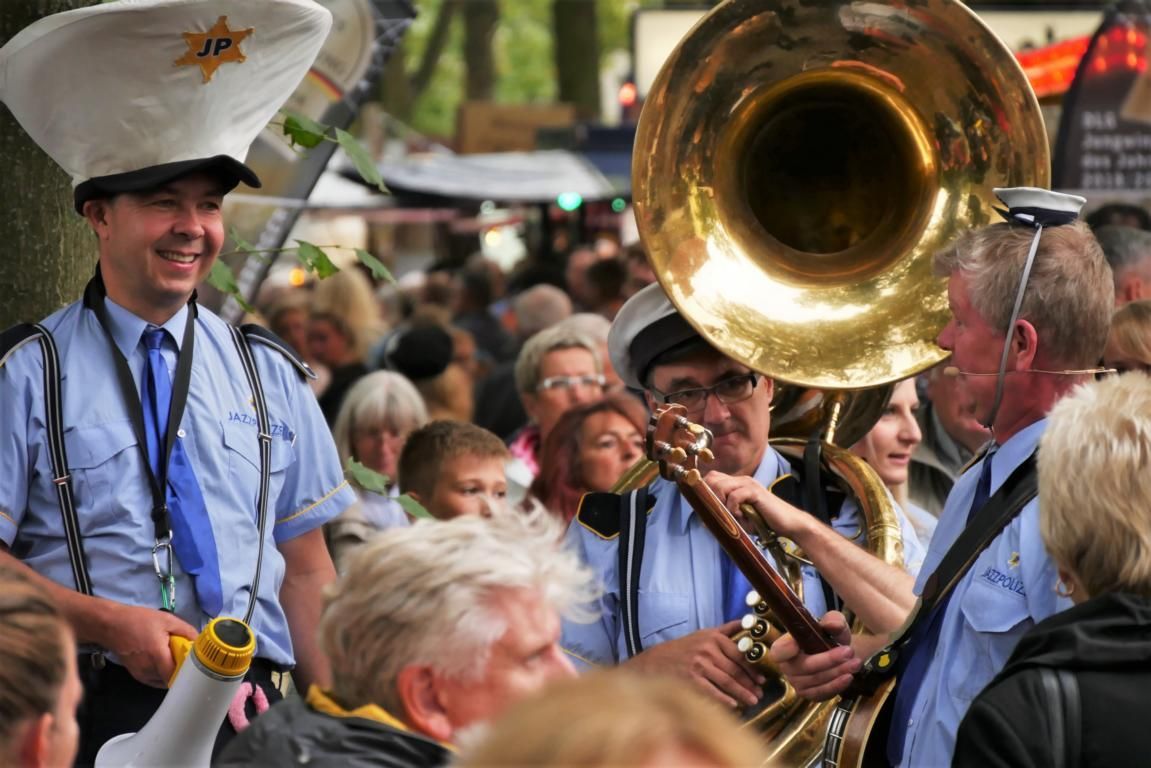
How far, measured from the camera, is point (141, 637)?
3227 millimetres

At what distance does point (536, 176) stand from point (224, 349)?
1249 centimetres

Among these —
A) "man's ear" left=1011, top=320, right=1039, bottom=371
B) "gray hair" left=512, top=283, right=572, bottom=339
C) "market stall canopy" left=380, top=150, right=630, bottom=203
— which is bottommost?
"market stall canopy" left=380, top=150, right=630, bottom=203

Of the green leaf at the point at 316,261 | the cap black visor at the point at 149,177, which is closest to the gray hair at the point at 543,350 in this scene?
the green leaf at the point at 316,261

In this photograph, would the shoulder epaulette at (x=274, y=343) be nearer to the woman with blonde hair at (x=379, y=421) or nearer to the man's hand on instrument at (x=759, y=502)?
the man's hand on instrument at (x=759, y=502)

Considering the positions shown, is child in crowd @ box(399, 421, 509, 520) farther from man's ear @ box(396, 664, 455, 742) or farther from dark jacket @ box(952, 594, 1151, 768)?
man's ear @ box(396, 664, 455, 742)

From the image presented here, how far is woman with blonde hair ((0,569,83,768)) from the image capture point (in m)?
2.06

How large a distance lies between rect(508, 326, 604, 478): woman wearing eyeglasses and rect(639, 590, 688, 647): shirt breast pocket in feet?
10.0

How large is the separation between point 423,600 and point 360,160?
2200 millimetres

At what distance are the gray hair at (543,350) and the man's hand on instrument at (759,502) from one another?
3434mm

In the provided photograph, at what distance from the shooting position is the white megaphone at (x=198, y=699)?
2973 mm

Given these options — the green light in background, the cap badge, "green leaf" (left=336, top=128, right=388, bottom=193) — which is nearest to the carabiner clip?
the cap badge

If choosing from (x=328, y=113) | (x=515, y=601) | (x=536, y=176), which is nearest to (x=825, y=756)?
(x=515, y=601)

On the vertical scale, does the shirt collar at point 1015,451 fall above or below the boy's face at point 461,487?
above

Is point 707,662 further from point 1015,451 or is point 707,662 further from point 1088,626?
point 1088,626
